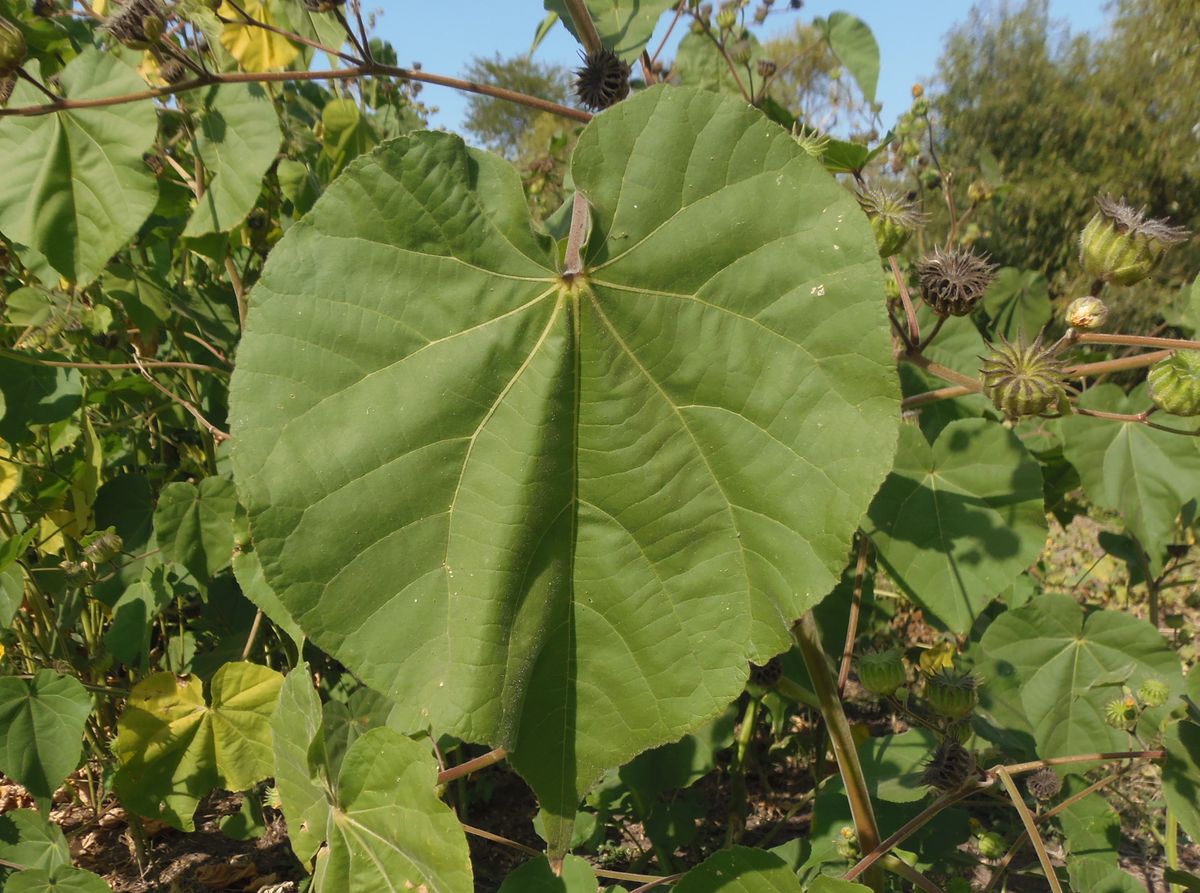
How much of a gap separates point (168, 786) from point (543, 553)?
1.60 metres

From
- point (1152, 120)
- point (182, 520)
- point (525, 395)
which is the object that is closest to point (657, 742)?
point (525, 395)

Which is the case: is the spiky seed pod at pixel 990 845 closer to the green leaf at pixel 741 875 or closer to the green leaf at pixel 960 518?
the green leaf at pixel 960 518

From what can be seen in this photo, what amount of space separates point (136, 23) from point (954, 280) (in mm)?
1303

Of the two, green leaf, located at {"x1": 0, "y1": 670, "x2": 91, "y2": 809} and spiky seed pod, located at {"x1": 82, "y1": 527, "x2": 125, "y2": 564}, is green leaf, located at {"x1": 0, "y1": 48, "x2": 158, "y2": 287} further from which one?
green leaf, located at {"x1": 0, "y1": 670, "x2": 91, "y2": 809}

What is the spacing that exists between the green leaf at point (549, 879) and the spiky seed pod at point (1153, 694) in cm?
101

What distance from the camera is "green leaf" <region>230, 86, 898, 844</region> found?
728 millimetres

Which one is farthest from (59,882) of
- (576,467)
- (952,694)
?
(952,694)

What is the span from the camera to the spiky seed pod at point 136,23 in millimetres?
1286

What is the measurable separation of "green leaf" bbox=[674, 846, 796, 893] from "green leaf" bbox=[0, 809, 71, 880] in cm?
A: 151

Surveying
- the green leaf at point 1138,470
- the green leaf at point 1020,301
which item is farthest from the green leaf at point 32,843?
the green leaf at point 1020,301

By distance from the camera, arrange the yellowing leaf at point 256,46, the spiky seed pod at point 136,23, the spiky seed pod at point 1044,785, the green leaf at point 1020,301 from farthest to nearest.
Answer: the green leaf at point 1020,301
the yellowing leaf at point 256,46
the spiky seed pod at point 1044,785
the spiky seed pod at point 136,23

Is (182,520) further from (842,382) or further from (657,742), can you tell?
(842,382)

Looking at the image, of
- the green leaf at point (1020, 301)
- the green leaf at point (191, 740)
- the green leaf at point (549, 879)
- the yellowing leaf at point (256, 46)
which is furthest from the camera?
the green leaf at point (1020, 301)

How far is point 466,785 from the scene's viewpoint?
7.89 feet
